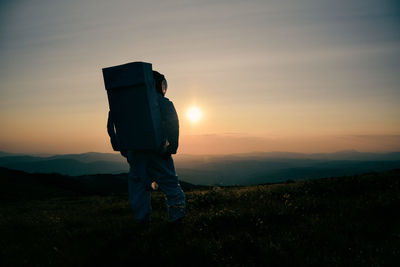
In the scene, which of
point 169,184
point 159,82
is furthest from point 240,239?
point 159,82

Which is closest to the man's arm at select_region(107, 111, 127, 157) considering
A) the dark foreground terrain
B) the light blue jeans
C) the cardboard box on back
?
the light blue jeans

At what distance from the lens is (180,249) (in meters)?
4.35

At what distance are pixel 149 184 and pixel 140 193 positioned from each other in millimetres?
359

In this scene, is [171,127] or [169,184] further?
[169,184]

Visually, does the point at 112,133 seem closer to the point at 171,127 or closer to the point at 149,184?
the point at 149,184

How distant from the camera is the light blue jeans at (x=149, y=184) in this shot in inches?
234

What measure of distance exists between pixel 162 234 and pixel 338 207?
15.4 ft

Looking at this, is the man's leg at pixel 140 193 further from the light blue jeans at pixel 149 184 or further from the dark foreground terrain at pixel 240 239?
the dark foreground terrain at pixel 240 239

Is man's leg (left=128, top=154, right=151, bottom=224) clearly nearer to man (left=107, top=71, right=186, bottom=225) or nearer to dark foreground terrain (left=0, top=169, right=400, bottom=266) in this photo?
man (left=107, top=71, right=186, bottom=225)

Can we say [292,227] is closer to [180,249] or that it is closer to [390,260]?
[390,260]

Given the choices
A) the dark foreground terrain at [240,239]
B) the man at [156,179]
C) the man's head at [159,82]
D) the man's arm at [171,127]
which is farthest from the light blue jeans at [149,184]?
the man's head at [159,82]

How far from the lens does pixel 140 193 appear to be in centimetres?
603

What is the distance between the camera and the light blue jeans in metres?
5.95

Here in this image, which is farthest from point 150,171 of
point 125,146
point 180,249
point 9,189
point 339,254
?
point 9,189
